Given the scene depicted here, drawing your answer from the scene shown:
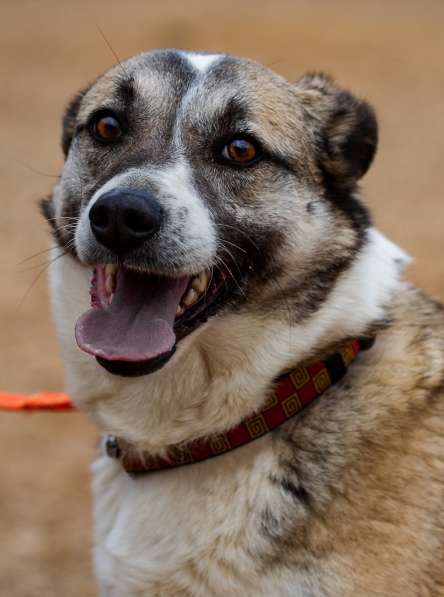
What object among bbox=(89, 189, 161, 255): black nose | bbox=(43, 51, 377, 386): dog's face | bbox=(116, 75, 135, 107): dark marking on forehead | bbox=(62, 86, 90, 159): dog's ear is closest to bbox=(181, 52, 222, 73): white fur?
bbox=(43, 51, 377, 386): dog's face

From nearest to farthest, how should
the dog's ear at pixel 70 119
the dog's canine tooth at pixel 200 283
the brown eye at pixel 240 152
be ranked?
1. the dog's canine tooth at pixel 200 283
2. the brown eye at pixel 240 152
3. the dog's ear at pixel 70 119

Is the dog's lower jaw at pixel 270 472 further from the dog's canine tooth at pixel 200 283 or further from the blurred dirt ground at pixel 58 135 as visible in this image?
the blurred dirt ground at pixel 58 135

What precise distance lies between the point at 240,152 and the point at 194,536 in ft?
4.30

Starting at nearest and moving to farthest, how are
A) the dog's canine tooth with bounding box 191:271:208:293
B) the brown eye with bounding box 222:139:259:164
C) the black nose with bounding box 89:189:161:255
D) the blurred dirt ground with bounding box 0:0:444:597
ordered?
the black nose with bounding box 89:189:161:255 → the dog's canine tooth with bounding box 191:271:208:293 → the brown eye with bounding box 222:139:259:164 → the blurred dirt ground with bounding box 0:0:444:597

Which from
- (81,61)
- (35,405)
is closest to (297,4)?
(81,61)

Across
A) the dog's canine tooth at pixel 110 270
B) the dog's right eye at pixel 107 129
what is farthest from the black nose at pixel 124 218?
the dog's right eye at pixel 107 129

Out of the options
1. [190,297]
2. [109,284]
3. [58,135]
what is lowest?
[58,135]

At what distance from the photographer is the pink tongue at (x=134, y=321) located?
2984 millimetres

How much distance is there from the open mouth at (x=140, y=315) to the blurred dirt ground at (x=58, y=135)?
6.08ft

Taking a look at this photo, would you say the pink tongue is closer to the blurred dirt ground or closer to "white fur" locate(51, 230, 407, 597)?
"white fur" locate(51, 230, 407, 597)

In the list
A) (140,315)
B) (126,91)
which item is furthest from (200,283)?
(126,91)

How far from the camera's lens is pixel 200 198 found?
3172 millimetres

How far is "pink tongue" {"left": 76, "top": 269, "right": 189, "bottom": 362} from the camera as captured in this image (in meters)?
2.98

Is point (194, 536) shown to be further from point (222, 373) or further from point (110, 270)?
point (110, 270)
